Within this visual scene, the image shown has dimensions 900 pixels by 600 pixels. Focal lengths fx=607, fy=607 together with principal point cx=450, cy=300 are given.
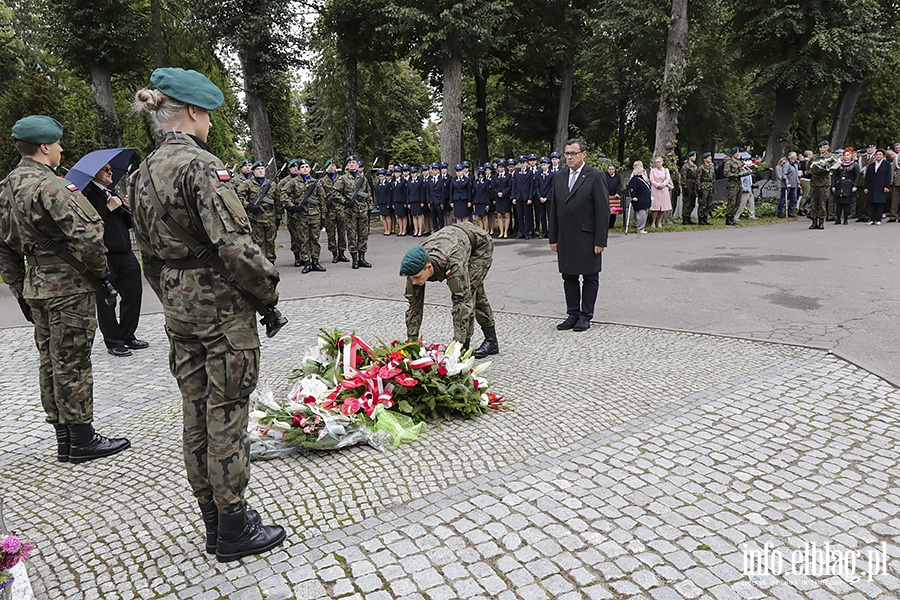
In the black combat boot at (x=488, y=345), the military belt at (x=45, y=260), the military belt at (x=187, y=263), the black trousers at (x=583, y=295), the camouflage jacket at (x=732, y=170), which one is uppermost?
the camouflage jacket at (x=732, y=170)

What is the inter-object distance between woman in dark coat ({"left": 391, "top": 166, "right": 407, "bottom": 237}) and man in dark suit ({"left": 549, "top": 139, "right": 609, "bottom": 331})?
39.9 ft

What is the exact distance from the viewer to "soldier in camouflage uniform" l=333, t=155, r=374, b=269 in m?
13.1

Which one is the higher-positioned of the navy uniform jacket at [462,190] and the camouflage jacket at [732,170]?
the camouflage jacket at [732,170]

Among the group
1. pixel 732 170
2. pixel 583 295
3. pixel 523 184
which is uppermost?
pixel 732 170

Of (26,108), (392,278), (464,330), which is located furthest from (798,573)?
(26,108)

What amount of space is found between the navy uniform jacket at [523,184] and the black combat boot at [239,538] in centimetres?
1445

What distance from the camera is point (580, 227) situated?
7.43 meters

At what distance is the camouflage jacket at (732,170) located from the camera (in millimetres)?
17750

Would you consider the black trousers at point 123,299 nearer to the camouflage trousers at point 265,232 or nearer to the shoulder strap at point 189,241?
the camouflage trousers at point 265,232

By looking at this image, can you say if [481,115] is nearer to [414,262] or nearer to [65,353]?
[414,262]

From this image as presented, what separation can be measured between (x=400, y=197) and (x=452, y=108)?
12.7 feet

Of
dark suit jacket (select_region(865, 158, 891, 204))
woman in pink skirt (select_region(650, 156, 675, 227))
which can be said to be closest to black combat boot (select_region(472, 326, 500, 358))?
woman in pink skirt (select_region(650, 156, 675, 227))

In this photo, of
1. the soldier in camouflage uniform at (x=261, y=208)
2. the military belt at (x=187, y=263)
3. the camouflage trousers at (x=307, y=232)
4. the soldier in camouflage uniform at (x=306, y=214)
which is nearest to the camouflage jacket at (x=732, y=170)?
the soldier in camouflage uniform at (x=306, y=214)

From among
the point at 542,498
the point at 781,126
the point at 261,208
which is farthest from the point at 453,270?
the point at 781,126
